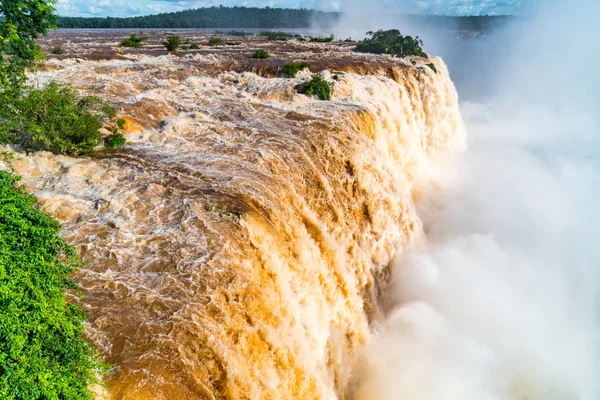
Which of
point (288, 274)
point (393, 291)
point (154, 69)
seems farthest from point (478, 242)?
point (154, 69)

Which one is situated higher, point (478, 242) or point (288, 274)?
point (478, 242)

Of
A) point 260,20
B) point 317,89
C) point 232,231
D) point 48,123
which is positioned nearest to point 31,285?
point 232,231

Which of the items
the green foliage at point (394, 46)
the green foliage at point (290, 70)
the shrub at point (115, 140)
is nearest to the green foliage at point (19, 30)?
the shrub at point (115, 140)

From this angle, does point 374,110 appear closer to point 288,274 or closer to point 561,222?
point 288,274

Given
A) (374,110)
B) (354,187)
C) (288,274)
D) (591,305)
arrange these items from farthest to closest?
(374,110) → (591,305) → (354,187) → (288,274)

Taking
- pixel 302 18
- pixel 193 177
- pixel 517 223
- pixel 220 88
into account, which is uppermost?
pixel 302 18

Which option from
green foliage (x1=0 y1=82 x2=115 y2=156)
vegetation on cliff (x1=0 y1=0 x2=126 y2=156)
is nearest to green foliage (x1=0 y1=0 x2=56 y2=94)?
vegetation on cliff (x1=0 y1=0 x2=126 y2=156)

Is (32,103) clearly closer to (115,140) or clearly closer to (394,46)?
(115,140)
